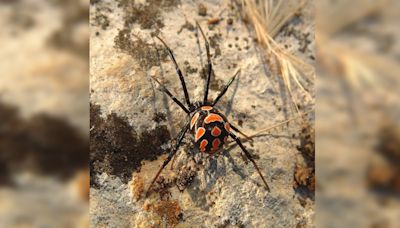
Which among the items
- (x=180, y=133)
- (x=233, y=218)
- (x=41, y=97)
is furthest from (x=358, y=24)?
(x=233, y=218)

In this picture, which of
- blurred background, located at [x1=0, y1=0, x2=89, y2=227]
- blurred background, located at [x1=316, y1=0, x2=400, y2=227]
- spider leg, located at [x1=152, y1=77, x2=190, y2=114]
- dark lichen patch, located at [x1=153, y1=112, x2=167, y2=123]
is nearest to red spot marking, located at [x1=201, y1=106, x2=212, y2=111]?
spider leg, located at [x1=152, y1=77, x2=190, y2=114]

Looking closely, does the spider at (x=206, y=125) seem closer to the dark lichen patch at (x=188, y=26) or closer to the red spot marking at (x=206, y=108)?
the red spot marking at (x=206, y=108)

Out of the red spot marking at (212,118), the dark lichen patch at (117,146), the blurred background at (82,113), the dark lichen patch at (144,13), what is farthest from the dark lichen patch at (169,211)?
the dark lichen patch at (144,13)

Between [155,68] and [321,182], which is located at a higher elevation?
[155,68]

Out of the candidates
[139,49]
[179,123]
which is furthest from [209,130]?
[139,49]

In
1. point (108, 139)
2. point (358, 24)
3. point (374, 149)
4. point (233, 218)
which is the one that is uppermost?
point (108, 139)

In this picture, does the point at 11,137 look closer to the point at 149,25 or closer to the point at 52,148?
the point at 52,148
